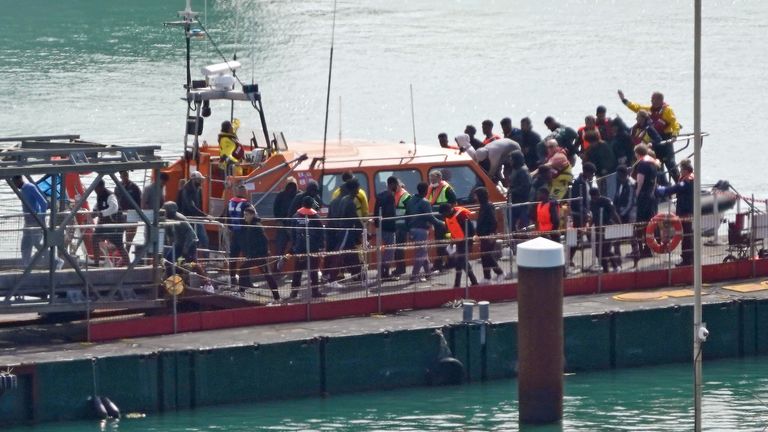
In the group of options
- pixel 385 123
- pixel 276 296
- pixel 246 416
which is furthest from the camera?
pixel 385 123

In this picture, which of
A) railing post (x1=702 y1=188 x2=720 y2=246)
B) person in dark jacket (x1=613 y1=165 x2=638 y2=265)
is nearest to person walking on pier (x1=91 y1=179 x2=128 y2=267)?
person in dark jacket (x1=613 y1=165 x2=638 y2=265)

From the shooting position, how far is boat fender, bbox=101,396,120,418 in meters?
18.6

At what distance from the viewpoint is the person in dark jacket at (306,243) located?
67.4ft

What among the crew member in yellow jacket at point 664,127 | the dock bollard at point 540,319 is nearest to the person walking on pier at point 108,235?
A: the dock bollard at point 540,319

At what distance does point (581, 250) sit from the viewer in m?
21.8

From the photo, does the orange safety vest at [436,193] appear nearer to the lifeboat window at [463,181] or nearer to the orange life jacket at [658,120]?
the lifeboat window at [463,181]

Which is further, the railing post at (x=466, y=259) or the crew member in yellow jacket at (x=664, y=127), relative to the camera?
the crew member in yellow jacket at (x=664, y=127)

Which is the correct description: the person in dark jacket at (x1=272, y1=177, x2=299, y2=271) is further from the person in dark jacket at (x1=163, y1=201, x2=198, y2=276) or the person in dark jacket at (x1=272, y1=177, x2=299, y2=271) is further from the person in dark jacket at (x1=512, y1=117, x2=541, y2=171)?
the person in dark jacket at (x1=512, y1=117, x2=541, y2=171)

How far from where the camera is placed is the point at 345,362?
19.8 m

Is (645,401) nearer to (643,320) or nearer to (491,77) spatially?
(643,320)

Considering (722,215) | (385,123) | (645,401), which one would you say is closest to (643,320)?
(645,401)

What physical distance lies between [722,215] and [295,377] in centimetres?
686

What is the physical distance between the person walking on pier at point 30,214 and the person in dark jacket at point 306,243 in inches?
120

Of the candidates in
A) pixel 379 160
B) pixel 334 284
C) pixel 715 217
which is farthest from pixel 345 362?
pixel 715 217
